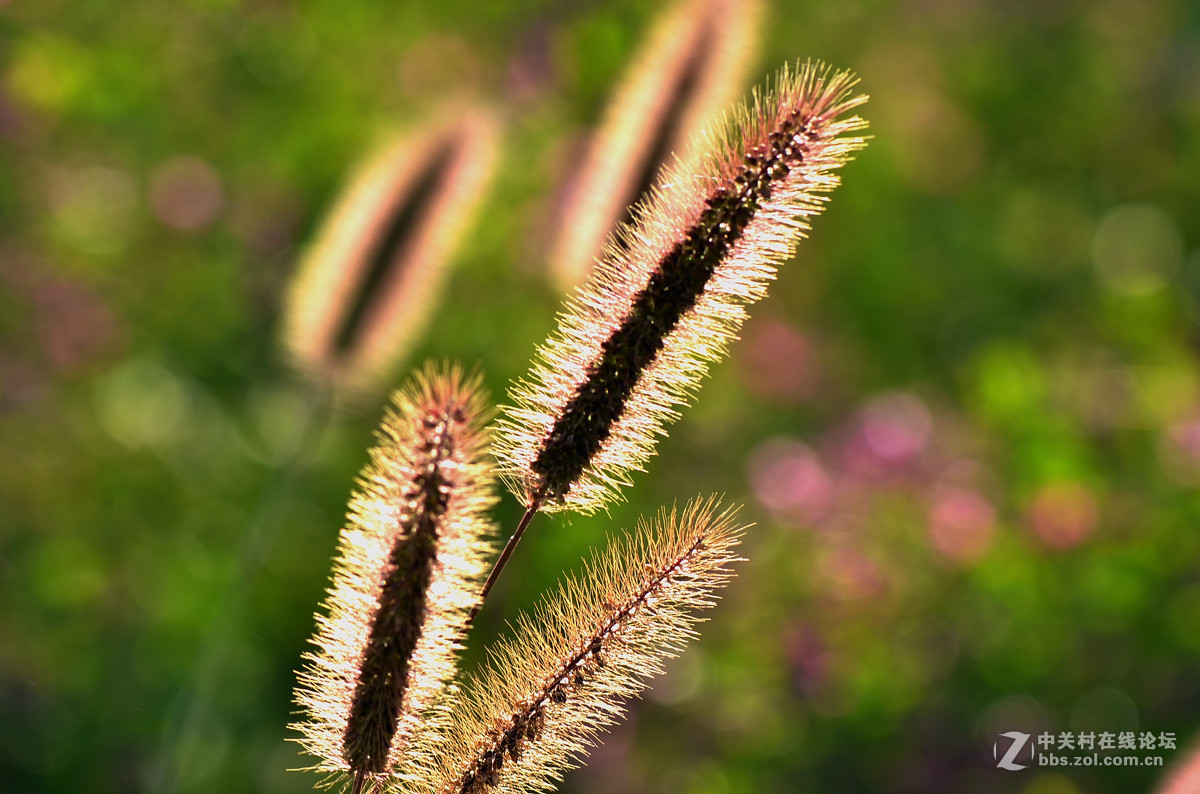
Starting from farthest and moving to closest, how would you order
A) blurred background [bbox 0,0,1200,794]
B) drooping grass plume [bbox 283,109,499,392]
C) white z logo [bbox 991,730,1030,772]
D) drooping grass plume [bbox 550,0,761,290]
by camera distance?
blurred background [bbox 0,0,1200,794] → white z logo [bbox 991,730,1030,772] → drooping grass plume [bbox 283,109,499,392] → drooping grass plume [bbox 550,0,761,290]

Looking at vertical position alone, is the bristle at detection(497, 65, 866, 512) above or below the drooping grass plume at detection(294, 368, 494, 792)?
above

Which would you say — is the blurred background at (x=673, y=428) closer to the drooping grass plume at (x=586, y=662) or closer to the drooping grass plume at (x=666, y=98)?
the drooping grass plume at (x=666, y=98)

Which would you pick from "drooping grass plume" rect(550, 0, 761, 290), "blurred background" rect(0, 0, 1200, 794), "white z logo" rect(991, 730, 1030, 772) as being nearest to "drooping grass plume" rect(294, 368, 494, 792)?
"drooping grass plume" rect(550, 0, 761, 290)

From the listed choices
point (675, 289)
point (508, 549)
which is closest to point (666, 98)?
point (675, 289)

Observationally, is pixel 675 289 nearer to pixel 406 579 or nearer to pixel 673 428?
pixel 406 579

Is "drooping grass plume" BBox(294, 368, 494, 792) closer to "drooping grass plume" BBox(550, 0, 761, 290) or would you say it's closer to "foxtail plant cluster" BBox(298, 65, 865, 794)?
"foxtail plant cluster" BBox(298, 65, 865, 794)

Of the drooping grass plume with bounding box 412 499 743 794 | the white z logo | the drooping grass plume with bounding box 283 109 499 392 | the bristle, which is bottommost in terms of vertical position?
the drooping grass plume with bounding box 412 499 743 794

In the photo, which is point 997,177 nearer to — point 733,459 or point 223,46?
point 733,459
